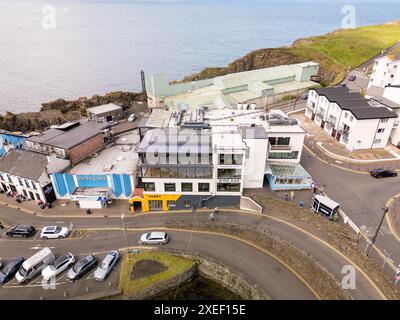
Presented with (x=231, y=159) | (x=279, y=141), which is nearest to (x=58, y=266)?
(x=231, y=159)

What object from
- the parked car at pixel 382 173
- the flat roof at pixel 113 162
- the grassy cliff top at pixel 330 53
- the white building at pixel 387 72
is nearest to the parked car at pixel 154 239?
the flat roof at pixel 113 162

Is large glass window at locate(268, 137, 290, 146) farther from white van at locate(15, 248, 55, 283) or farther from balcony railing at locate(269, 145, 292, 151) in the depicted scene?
white van at locate(15, 248, 55, 283)

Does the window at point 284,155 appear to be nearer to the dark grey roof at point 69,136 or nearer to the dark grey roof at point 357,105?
the dark grey roof at point 357,105

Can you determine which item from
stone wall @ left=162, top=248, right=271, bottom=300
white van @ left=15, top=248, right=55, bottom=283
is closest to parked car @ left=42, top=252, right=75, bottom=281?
white van @ left=15, top=248, right=55, bottom=283

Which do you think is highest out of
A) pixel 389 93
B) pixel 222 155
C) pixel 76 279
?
pixel 389 93

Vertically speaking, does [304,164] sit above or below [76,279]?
above

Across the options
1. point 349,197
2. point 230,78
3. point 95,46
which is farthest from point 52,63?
point 349,197

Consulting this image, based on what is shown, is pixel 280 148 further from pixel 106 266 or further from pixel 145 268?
pixel 106 266

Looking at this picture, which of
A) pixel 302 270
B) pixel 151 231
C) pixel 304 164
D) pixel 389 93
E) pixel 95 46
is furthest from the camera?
pixel 95 46

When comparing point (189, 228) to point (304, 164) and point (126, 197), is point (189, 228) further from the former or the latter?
point (304, 164)
